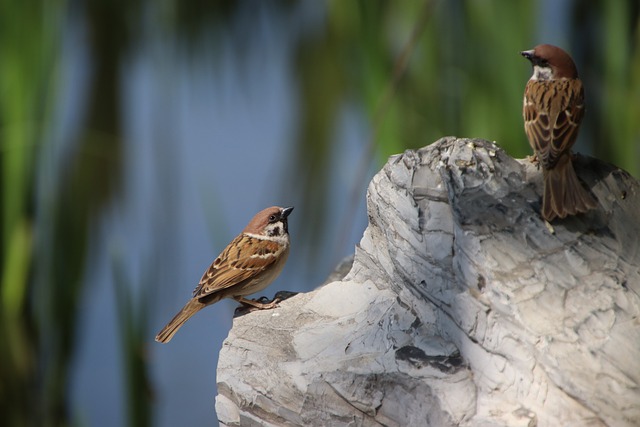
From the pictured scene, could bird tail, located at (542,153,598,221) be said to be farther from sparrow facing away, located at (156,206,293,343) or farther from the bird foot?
sparrow facing away, located at (156,206,293,343)

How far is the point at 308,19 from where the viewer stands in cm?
502

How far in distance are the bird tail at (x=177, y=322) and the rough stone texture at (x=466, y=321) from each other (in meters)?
0.49

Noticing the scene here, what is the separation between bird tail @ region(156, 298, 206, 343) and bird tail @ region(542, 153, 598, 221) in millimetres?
1182

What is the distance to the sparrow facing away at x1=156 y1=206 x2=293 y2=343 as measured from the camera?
263 cm

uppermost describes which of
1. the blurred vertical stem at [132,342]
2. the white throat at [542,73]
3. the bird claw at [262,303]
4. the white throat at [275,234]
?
the white throat at [542,73]

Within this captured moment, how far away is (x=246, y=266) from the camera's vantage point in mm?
2676

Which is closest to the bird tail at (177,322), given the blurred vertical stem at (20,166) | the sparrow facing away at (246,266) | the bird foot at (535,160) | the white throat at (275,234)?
the sparrow facing away at (246,266)

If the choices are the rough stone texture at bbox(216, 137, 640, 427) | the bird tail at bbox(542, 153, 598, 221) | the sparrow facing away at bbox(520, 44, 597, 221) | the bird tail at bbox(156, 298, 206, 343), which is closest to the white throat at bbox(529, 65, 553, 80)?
the sparrow facing away at bbox(520, 44, 597, 221)

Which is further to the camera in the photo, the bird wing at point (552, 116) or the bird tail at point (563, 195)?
the bird wing at point (552, 116)

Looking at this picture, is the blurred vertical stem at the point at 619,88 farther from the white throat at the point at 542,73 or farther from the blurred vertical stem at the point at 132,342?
the blurred vertical stem at the point at 132,342

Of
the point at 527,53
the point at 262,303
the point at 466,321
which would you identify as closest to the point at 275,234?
the point at 262,303

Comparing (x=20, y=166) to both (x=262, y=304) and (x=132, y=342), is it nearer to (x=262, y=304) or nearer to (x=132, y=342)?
(x=132, y=342)

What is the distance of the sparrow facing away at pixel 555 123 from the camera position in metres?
1.92

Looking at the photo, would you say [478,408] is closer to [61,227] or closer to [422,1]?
[422,1]
